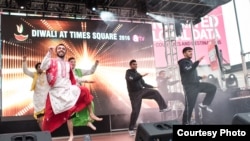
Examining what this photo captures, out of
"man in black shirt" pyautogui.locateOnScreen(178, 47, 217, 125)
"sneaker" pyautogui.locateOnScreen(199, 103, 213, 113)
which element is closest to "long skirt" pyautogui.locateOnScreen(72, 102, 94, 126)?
"man in black shirt" pyautogui.locateOnScreen(178, 47, 217, 125)

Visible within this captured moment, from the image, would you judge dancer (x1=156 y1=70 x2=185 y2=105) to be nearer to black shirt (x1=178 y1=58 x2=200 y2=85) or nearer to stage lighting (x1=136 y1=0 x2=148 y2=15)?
black shirt (x1=178 y1=58 x2=200 y2=85)

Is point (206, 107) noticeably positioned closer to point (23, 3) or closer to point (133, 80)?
point (133, 80)

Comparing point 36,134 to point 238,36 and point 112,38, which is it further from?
point 238,36

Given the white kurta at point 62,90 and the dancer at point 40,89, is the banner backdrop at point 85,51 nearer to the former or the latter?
the dancer at point 40,89

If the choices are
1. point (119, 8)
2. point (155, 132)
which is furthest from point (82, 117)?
point (119, 8)

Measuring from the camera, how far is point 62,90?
10.7 feet

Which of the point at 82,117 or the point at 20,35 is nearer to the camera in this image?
the point at 82,117

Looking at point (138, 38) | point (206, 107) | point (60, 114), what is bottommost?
point (206, 107)

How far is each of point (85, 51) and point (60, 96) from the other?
8.49ft

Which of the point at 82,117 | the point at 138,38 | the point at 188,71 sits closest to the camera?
the point at 82,117

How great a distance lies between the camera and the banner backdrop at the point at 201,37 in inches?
250

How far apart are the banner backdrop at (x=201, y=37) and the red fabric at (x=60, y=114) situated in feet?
10.5

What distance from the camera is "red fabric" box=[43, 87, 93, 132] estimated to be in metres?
3.21

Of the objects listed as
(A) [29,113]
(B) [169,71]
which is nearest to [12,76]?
(A) [29,113]
